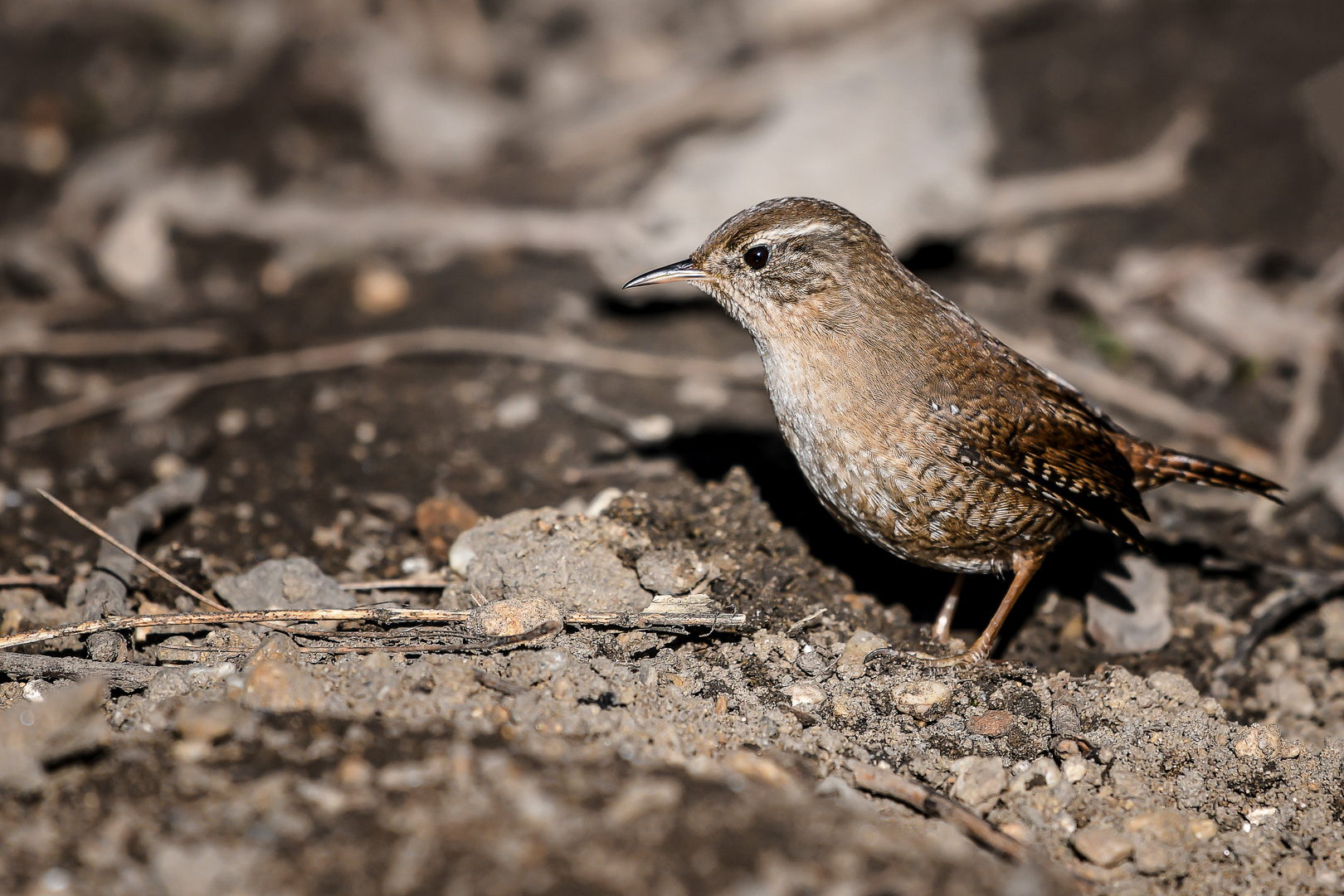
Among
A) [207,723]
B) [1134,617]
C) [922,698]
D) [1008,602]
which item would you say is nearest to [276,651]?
[207,723]

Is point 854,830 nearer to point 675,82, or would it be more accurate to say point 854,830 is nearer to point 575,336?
point 575,336

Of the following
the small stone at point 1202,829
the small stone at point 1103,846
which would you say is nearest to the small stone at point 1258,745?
the small stone at point 1202,829

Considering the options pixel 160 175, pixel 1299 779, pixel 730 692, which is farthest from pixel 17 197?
pixel 1299 779

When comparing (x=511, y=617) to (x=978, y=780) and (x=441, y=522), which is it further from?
(x=978, y=780)

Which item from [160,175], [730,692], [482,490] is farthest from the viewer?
[160,175]

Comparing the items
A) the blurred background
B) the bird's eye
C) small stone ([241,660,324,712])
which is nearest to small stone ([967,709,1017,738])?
the blurred background

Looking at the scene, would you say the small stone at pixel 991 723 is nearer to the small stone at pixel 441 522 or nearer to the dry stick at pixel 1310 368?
Result: the small stone at pixel 441 522

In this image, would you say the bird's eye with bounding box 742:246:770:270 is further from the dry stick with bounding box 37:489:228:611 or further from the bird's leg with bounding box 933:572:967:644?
the dry stick with bounding box 37:489:228:611
